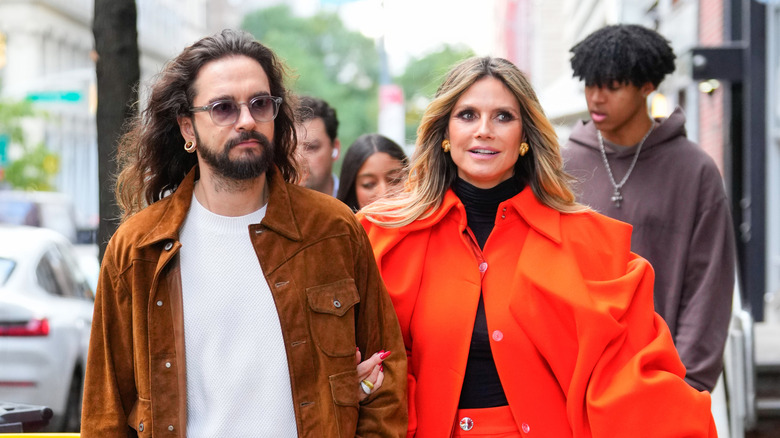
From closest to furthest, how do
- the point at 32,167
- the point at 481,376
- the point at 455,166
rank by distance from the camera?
the point at 481,376 < the point at 455,166 < the point at 32,167

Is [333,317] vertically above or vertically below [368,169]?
below

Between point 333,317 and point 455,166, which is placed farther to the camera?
point 455,166

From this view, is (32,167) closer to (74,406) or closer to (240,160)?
(74,406)

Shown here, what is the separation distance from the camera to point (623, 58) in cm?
436

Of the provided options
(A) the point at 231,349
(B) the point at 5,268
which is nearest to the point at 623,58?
(A) the point at 231,349

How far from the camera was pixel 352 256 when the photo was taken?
291 centimetres

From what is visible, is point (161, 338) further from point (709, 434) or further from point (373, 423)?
point (709, 434)

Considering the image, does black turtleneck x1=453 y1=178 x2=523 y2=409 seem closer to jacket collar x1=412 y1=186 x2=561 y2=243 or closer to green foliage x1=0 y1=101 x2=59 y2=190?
jacket collar x1=412 y1=186 x2=561 y2=243

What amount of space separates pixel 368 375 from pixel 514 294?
63 cm

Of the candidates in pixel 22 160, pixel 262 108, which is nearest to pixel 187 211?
pixel 262 108

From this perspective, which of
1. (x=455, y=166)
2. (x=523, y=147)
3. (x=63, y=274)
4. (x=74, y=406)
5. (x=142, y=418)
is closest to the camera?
(x=142, y=418)

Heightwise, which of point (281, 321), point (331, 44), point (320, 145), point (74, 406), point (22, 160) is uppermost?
point (331, 44)

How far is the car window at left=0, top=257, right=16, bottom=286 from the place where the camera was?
5.98 meters

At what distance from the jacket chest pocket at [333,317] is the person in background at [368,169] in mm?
2432
